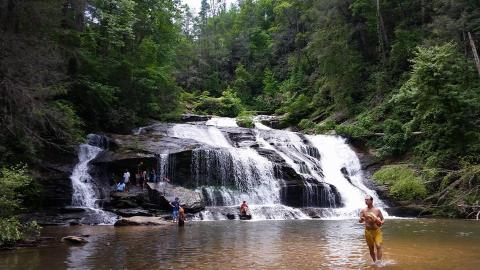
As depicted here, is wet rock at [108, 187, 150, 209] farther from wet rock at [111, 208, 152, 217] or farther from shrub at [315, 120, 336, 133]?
shrub at [315, 120, 336, 133]

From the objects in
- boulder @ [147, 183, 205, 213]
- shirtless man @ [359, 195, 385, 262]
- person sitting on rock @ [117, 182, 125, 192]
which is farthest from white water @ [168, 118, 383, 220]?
shirtless man @ [359, 195, 385, 262]

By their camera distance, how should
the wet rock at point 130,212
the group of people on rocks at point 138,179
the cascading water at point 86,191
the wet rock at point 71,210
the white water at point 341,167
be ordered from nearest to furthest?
the cascading water at point 86,191, the wet rock at point 71,210, the wet rock at point 130,212, the group of people on rocks at point 138,179, the white water at point 341,167

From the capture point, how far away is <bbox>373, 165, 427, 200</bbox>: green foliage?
2361cm

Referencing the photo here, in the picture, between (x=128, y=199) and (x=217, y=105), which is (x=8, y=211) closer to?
(x=128, y=199)

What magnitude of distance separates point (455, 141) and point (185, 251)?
60.3 ft

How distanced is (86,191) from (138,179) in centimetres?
277

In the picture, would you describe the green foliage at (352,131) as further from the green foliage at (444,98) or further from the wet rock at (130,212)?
the wet rock at (130,212)

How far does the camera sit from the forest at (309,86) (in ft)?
49.0

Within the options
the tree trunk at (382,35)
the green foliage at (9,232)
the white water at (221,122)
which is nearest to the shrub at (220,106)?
the white water at (221,122)

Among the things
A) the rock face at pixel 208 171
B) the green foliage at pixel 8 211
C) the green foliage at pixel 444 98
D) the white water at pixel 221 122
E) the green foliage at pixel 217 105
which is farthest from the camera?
the green foliage at pixel 217 105

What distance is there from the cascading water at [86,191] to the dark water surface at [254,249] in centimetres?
333

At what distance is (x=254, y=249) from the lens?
1198 cm

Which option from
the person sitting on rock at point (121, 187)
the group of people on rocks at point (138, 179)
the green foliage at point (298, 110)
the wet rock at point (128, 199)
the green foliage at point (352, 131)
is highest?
the green foliage at point (298, 110)

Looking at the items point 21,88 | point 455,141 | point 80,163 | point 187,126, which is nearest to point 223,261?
point 21,88
